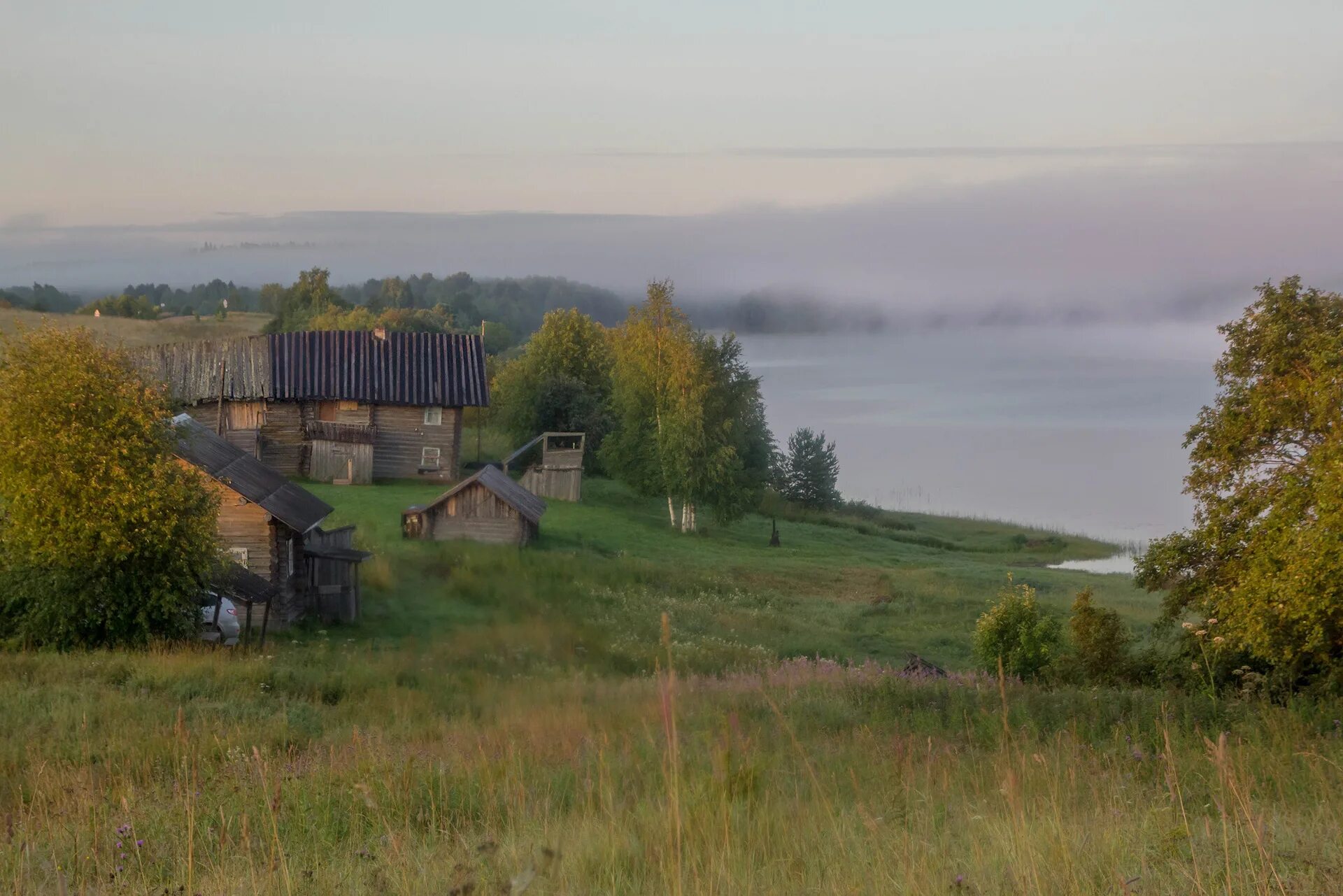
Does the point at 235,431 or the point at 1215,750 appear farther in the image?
the point at 235,431

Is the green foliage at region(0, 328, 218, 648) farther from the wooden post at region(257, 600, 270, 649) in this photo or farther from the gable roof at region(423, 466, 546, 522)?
the gable roof at region(423, 466, 546, 522)

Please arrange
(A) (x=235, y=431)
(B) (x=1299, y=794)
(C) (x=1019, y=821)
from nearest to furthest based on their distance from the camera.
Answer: (C) (x=1019, y=821), (B) (x=1299, y=794), (A) (x=235, y=431)

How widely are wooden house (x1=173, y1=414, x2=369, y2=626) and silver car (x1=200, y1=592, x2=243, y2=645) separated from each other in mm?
1688

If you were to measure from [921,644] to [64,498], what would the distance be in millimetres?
24696

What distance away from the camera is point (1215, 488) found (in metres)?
17.0

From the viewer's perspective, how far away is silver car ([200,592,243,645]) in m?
25.9

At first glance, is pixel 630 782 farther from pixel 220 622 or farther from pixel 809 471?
pixel 809 471

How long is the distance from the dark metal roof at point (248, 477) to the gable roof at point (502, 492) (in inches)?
286

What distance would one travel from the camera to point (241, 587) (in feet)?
89.0

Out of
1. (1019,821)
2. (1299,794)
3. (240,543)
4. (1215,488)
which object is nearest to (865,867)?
(1019,821)

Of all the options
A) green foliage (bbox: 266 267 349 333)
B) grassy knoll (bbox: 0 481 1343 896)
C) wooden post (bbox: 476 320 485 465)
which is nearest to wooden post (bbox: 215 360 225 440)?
wooden post (bbox: 476 320 485 465)

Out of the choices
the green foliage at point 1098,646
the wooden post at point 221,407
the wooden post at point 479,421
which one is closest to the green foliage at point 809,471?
the wooden post at point 479,421

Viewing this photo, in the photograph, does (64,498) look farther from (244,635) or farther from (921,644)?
(921,644)

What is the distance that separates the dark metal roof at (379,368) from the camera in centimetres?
5388
